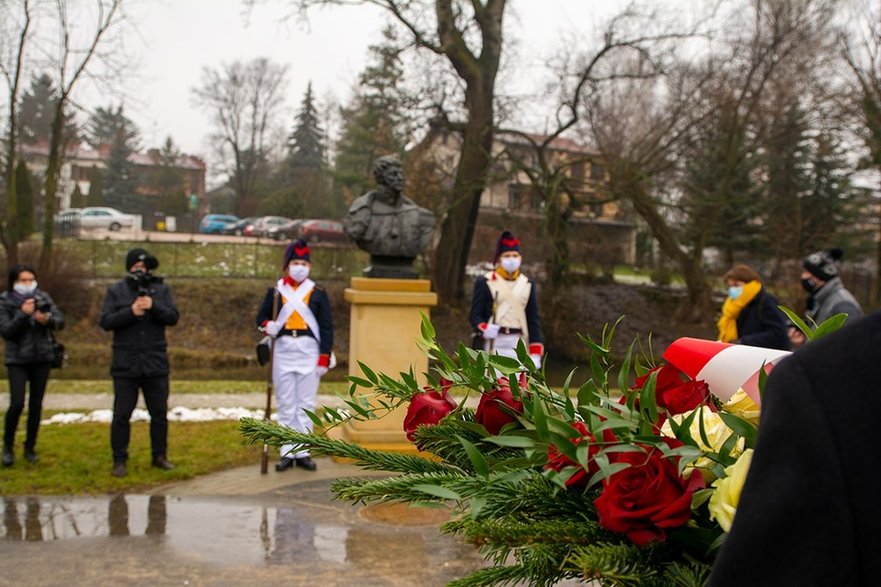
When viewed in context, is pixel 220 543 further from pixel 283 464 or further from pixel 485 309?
pixel 485 309

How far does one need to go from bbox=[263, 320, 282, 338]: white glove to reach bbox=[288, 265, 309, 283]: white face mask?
0.48 meters

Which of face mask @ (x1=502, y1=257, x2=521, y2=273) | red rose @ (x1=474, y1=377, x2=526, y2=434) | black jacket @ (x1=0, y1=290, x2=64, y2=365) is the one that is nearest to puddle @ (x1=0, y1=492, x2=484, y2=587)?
black jacket @ (x1=0, y1=290, x2=64, y2=365)

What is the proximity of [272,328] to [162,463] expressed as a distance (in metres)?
1.57

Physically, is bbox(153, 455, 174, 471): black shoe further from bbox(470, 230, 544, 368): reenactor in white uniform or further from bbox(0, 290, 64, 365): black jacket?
bbox(470, 230, 544, 368): reenactor in white uniform

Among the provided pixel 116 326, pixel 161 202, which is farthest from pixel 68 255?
pixel 161 202

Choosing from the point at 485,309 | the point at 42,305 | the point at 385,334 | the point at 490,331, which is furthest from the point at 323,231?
the point at 42,305

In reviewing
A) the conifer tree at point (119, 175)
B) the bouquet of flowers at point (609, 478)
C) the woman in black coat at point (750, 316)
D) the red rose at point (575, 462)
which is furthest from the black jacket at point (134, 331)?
the conifer tree at point (119, 175)

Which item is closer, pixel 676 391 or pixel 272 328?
pixel 676 391

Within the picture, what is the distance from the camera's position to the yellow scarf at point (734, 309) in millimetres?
8180

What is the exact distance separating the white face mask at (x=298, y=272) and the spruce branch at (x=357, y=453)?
6365 mm

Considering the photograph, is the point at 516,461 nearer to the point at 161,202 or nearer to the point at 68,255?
the point at 68,255

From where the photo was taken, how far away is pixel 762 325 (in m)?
8.02

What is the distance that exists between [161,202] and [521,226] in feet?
92.1

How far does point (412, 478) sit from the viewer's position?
1.39 metres
